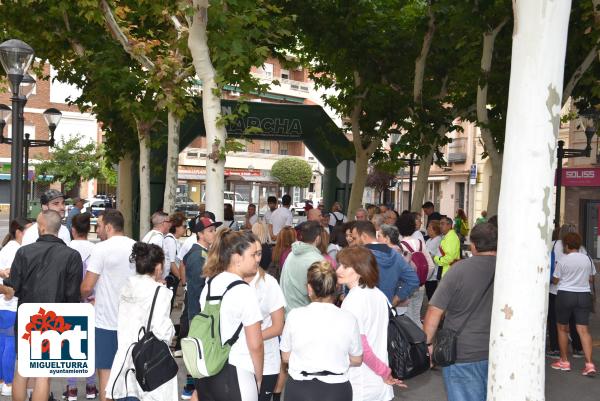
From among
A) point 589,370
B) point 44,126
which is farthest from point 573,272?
point 44,126

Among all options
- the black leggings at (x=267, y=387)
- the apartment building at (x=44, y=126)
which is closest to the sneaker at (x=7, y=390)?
the black leggings at (x=267, y=387)

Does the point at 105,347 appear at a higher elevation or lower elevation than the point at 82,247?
lower

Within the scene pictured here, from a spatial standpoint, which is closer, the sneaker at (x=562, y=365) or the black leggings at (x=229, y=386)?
the black leggings at (x=229, y=386)

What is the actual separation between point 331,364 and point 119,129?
15.6 meters

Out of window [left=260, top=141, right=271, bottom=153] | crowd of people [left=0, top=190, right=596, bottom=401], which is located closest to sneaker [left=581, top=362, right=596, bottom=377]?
crowd of people [left=0, top=190, right=596, bottom=401]

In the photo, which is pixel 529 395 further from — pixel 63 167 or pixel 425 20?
pixel 63 167

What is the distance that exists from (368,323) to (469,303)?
25.9 inches

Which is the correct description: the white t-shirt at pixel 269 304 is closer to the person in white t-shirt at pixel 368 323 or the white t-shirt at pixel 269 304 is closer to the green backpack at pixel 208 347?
the person in white t-shirt at pixel 368 323

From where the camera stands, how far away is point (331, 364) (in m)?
4.61

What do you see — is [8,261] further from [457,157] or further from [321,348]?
[457,157]

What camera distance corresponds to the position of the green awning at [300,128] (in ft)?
69.4

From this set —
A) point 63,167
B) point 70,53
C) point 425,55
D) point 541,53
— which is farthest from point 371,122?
point 63,167

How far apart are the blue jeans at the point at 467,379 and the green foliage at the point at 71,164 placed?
4618 centimetres

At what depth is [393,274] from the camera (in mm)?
7363
